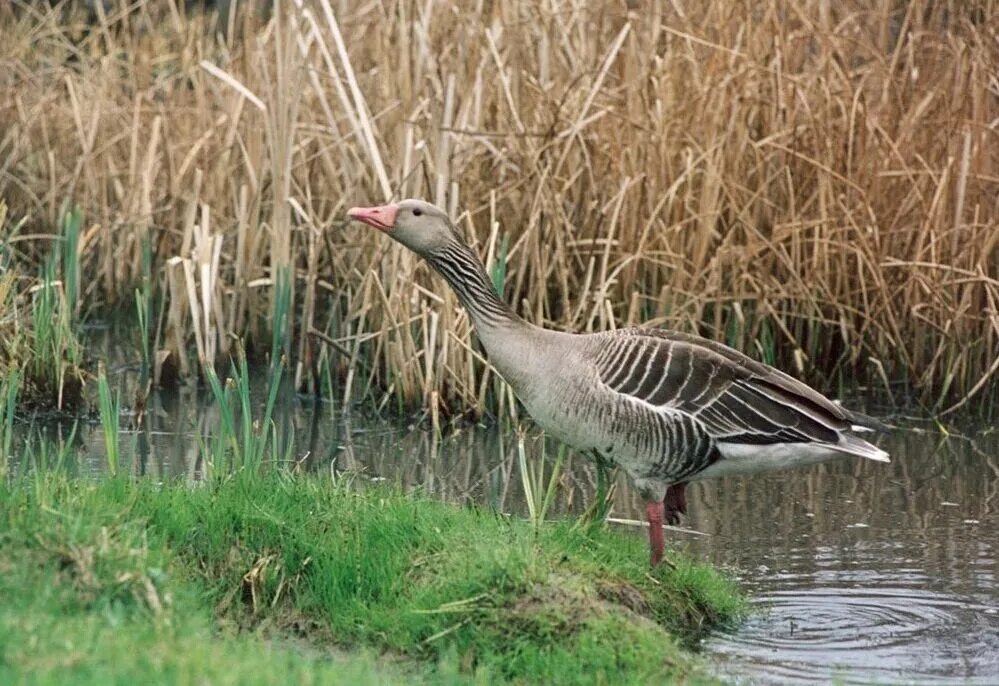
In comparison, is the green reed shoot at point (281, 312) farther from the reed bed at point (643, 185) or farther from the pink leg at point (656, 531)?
the pink leg at point (656, 531)

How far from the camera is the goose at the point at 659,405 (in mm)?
6328

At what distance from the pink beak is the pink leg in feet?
5.52

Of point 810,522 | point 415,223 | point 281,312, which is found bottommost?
point 810,522

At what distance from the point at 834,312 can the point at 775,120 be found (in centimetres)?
133

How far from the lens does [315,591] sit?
577cm

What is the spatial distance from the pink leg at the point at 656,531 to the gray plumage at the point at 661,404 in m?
0.12

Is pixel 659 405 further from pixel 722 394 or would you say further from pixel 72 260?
pixel 72 260

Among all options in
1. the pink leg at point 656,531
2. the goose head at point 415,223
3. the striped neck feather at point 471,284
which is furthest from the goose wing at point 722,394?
the goose head at point 415,223

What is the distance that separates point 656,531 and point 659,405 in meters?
0.53

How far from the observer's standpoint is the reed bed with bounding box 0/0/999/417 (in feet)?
29.9

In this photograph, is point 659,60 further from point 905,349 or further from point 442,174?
point 905,349

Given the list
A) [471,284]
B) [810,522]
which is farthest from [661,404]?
[810,522]

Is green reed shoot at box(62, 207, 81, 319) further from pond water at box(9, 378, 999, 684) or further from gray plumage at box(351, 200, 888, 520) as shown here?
gray plumage at box(351, 200, 888, 520)

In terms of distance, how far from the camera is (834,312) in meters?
9.74
